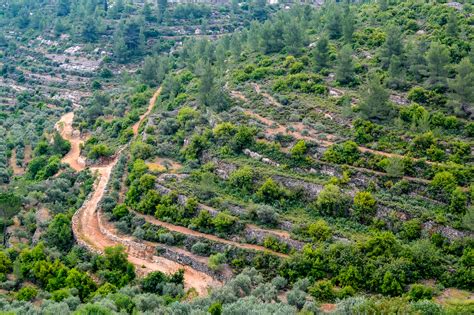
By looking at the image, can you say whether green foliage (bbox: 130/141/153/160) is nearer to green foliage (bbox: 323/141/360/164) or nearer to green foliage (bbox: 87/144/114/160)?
green foliage (bbox: 87/144/114/160)

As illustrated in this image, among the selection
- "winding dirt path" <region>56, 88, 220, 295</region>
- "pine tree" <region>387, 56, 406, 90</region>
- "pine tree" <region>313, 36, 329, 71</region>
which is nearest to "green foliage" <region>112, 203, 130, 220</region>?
"winding dirt path" <region>56, 88, 220, 295</region>

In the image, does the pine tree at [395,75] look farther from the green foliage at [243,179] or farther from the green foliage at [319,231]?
the green foliage at [319,231]

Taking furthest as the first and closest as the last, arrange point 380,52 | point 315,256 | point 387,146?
point 380,52, point 387,146, point 315,256

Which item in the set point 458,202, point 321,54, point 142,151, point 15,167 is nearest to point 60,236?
point 142,151

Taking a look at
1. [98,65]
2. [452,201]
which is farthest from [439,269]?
[98,65]

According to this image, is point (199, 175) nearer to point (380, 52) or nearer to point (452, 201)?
A: point (452, 201)

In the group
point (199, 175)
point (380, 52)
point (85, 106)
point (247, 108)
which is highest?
point (380, 52)

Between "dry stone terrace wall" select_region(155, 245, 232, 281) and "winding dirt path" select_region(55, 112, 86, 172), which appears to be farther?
"winding dirt path" select_region(55, 112, 86, 172)
